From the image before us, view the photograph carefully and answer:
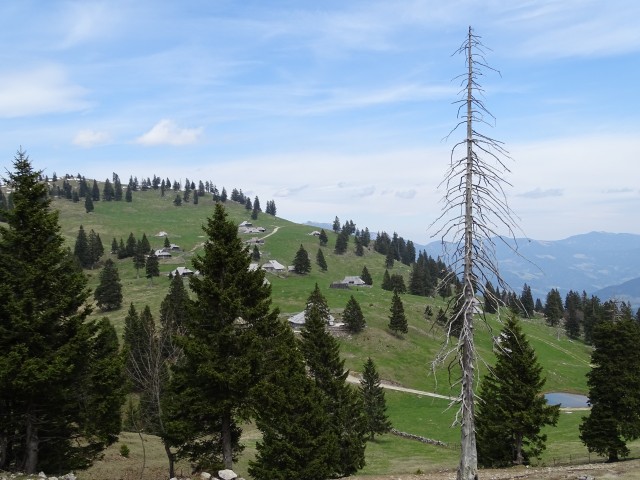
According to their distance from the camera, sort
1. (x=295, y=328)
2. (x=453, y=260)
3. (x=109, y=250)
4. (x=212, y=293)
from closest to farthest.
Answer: (x=453, y=260) → (x=212, y=293) → (x=295, y=328) → (x=109, y=250)

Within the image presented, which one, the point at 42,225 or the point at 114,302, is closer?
the point at 42,225

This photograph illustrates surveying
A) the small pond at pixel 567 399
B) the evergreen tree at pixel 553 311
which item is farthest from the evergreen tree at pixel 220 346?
the evergreen tree at pixel 553 311

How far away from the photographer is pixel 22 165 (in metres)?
21.9

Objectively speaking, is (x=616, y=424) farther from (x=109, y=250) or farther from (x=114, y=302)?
(x=109, y=250)

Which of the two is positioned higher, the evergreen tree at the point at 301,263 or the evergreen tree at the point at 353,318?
the evergreen tree at the point at 301,263

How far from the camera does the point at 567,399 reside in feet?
293

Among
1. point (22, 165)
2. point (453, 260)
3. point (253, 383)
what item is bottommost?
point (253, 383)

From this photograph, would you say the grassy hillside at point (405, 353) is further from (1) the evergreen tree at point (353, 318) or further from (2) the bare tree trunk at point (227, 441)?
(2) the bare tree trunk at point (227, 441)

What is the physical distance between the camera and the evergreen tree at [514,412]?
33562 mm

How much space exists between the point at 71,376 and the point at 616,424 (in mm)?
36480

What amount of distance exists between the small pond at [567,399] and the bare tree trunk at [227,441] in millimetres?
76996

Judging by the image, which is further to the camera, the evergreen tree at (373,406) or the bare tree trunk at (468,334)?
the evergreen tree at (373,406)

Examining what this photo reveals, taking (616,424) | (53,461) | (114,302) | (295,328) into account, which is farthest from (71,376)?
(114,302)

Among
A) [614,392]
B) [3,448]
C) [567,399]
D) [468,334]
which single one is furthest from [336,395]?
[567,399]
